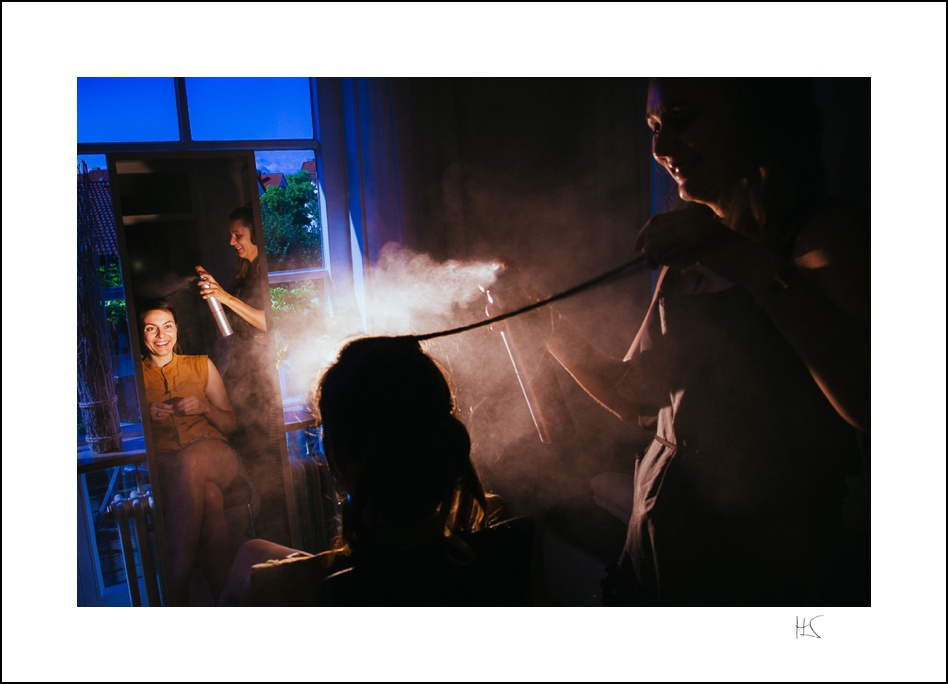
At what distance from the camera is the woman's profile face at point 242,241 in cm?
134

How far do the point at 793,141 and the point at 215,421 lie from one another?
4.29 feet

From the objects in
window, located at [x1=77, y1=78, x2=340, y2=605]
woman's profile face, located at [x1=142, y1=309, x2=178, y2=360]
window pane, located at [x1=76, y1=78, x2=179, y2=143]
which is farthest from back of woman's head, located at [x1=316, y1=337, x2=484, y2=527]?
window pane, located at [x1=76, y1=78, x2=179, y2=143]

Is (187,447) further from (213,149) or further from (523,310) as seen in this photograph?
(523,310)

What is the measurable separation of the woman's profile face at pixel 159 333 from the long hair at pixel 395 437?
0.32 m

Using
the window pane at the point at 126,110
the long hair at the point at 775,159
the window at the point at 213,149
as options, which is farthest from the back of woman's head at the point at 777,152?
the window pane at the point at 126,110

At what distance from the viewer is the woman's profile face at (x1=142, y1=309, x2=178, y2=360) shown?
4.38 ft

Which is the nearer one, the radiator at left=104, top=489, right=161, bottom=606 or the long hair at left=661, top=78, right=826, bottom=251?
the long hair at left=661, top=78, right=826, bottom=251

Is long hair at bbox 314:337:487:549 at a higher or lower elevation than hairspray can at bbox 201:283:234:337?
lower

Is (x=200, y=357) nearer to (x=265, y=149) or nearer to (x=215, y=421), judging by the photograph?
(x=215, y=421)

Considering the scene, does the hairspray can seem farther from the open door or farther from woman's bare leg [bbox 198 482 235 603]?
woman's bare leg [bbox 198 482 235 603]

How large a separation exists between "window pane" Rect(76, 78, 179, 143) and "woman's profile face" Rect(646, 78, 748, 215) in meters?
0.98

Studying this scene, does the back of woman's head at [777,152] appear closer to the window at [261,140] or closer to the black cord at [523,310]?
the black cord at [523,310]

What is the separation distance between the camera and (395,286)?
1.37 meters

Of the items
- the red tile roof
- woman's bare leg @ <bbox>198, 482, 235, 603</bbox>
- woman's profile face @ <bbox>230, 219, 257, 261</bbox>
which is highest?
the red tile roof
